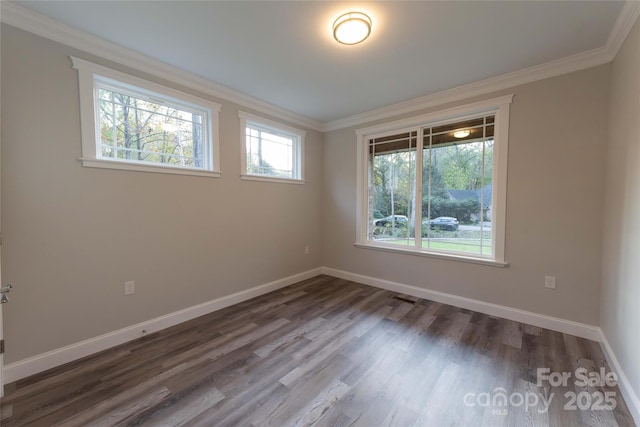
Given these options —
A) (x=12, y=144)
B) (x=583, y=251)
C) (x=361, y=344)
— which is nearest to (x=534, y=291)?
(x=583, y=251)

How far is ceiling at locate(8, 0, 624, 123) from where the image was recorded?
1710mm

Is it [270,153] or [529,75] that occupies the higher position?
[529,75]

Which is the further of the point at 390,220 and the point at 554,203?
the point at 390,220

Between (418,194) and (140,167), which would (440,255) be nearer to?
(418,194)

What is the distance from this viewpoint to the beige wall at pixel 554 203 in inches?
88.7

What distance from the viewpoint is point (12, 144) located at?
5.73ft

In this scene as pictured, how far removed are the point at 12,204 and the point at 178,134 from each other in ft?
4.45

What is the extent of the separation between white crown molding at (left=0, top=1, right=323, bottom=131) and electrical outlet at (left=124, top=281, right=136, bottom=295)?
76.1 inches

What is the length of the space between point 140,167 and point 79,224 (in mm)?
644

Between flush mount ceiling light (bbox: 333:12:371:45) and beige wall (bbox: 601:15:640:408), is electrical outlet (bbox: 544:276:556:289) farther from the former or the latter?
flush mount ceiling light (bbox: 333:12:371:45)

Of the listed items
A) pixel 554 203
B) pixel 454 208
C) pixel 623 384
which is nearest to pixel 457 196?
pixel 454 208

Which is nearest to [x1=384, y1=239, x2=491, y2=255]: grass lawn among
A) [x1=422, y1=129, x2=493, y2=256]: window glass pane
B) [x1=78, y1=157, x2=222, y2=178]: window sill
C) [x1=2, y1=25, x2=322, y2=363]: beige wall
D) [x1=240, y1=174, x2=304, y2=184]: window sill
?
[x1=422, y1=129, x2=493, y2=256]: window glass pane

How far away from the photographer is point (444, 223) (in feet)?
10.4

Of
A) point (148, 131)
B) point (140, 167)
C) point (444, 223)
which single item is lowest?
point (444, 223)
